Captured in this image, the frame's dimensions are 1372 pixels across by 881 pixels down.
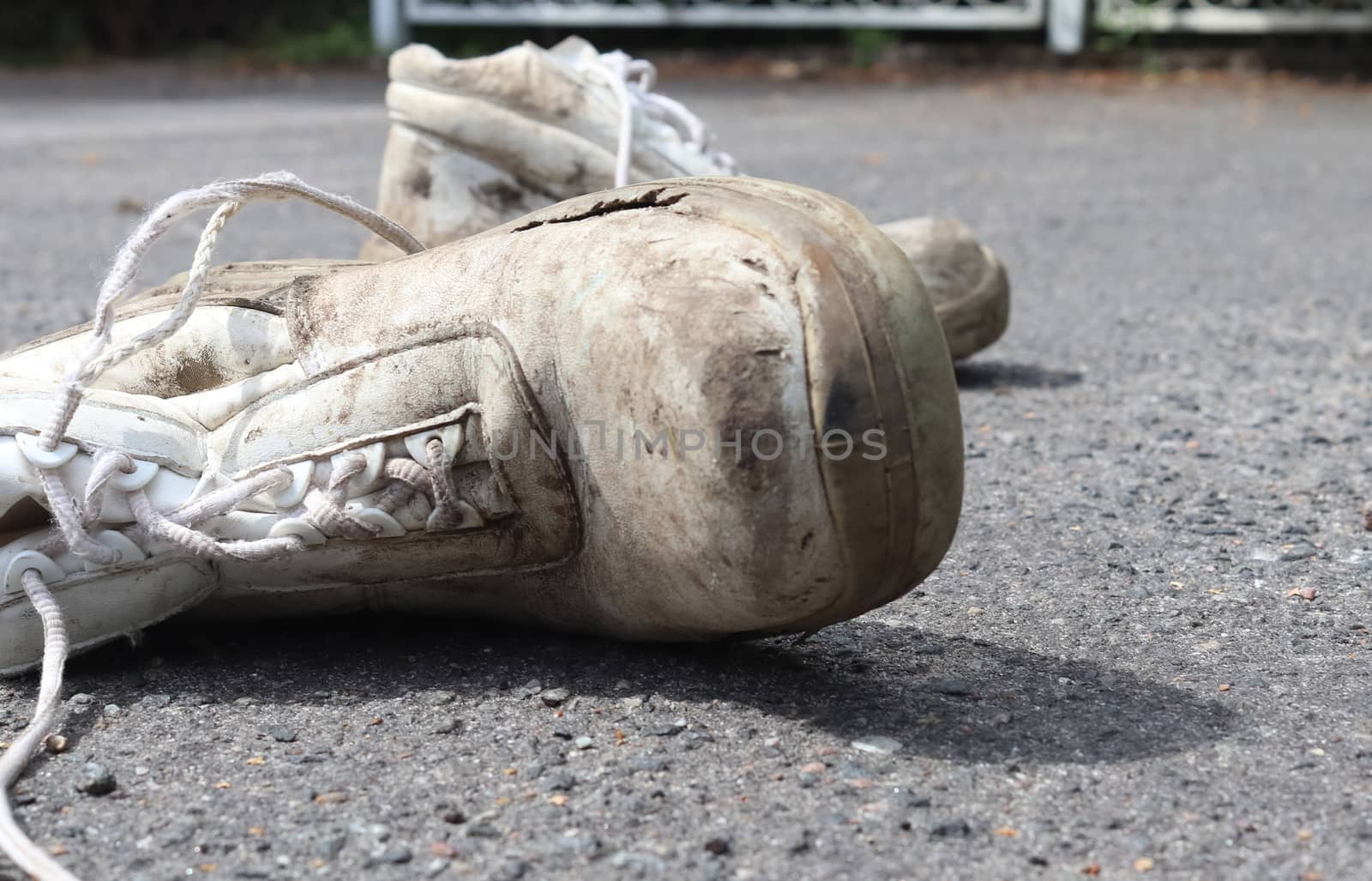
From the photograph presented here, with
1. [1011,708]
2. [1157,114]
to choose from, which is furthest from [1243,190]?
[1011,708]

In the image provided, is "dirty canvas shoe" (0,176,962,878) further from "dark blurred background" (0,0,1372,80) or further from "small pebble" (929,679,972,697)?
"dark blurred background" (0,0,1372,80)

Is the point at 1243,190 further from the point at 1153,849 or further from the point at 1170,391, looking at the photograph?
the point at 1153,849

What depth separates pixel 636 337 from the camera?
4.29 feet

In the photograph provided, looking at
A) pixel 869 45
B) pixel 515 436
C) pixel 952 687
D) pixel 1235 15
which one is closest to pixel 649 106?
pixel 515 436

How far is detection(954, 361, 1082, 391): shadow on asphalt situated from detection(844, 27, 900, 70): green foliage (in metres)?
5.55

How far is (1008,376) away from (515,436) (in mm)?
1596

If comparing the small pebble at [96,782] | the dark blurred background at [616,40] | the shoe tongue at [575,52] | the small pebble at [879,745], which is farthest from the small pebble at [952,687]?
the dark blurred background at [616,40]

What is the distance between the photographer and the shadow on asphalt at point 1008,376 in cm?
273

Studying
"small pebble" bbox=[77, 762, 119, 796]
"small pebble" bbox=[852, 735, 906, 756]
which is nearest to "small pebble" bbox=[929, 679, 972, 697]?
"small pebble" bbox=[852, 735, 906, 756]

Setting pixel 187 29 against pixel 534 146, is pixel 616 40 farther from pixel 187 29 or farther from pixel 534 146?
pixel 534 146

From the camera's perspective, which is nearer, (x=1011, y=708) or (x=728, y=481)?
(x=728, y=481)

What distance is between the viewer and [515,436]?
1392mm

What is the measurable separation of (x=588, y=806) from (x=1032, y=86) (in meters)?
6.74

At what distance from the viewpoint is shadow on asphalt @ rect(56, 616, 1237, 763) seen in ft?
4.44
